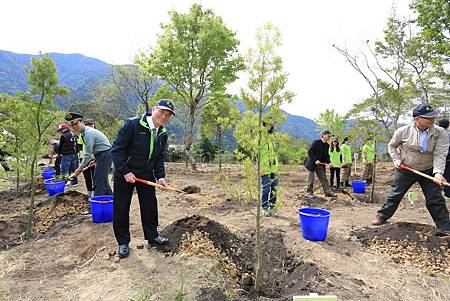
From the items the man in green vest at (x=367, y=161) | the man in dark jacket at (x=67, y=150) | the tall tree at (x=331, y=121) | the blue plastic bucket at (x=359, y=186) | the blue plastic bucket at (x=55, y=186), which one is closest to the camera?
the blue plastic bucket at (x=55, y=186)

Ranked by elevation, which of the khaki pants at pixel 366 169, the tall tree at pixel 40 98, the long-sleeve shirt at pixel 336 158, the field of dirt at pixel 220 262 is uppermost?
the tall tree at pixel 40 98

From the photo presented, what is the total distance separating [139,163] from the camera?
3.71 meters

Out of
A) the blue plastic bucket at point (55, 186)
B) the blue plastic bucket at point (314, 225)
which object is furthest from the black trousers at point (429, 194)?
the blue plastic bucket at point (55, 186)

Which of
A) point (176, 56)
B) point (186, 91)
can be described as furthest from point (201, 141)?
point (176, 56)

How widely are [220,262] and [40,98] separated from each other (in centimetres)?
375

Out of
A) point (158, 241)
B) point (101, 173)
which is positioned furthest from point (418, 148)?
point (101, 173)

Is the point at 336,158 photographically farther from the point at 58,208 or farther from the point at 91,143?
the point at 58,208

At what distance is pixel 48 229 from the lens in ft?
16.5

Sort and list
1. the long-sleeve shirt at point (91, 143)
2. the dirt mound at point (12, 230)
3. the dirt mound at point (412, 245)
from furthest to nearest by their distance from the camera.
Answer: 1. the long-sleeve shirt at point (91, 143)
2. the dirt mound at point (12, 230)
3. the dirt mound at point (412, 245)

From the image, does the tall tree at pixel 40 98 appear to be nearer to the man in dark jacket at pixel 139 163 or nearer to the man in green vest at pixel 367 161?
the man in dark jacket at pixel 139 163

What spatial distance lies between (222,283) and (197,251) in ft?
2.17

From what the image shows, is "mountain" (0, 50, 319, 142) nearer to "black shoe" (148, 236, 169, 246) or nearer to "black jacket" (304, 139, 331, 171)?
"black jacket" (304, 139, 331, 171)

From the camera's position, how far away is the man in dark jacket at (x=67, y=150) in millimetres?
7961

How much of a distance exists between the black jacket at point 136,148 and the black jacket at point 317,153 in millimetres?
4930
